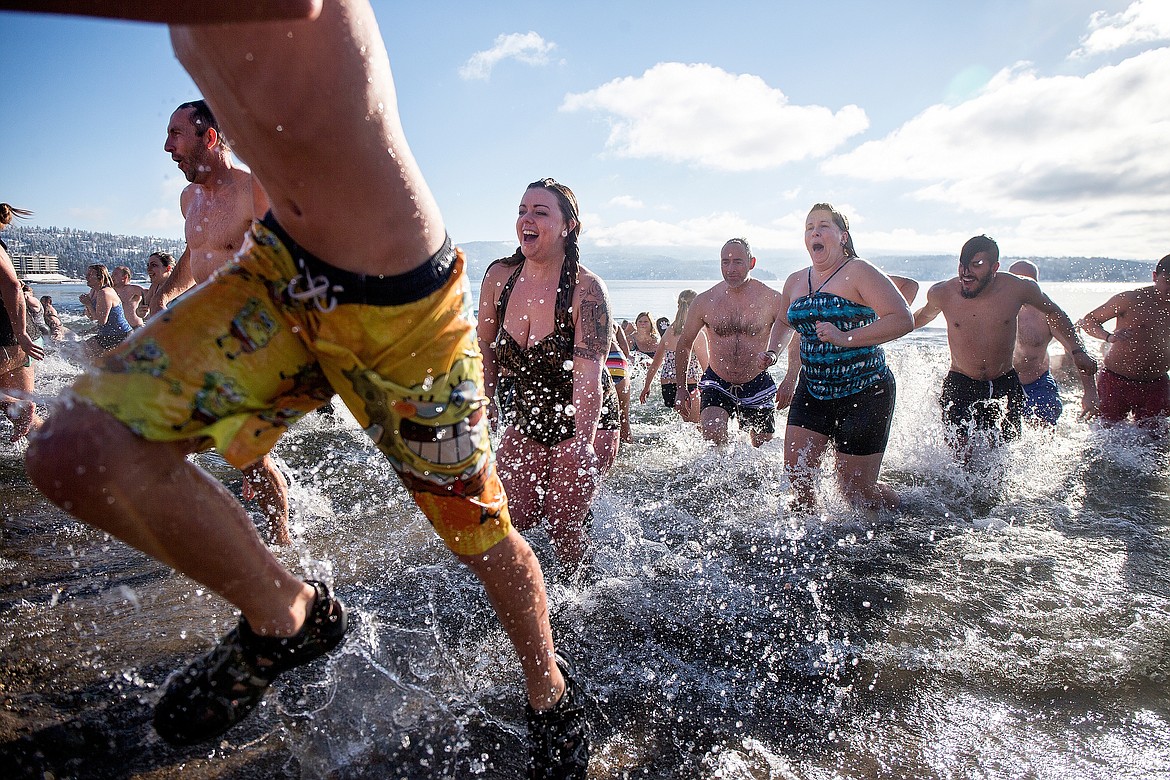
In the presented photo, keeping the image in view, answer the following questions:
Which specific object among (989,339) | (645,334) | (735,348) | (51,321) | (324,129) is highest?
(324,129)

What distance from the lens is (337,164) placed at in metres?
1.26

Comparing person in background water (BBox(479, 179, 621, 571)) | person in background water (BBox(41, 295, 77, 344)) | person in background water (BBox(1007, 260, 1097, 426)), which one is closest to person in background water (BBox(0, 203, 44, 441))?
person in background water (BBox(479, 179, 621, 571))

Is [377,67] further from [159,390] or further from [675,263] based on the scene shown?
[675,263]

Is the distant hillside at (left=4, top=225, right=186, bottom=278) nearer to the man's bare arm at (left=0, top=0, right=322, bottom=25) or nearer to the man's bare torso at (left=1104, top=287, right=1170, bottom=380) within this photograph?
the man's bare arm at (left=0, top=0, right=322, bottom=25)

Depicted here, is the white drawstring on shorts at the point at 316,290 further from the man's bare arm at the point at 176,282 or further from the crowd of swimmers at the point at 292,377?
the man's bare arm at the point at 176,282

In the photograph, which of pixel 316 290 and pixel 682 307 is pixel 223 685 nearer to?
pixel 316 290

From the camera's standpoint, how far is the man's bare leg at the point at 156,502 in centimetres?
109

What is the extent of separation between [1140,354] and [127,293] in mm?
15108

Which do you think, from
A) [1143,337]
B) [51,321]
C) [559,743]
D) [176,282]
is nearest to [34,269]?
[51,321]

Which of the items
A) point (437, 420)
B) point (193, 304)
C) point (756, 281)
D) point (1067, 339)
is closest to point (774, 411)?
point (756, 281)

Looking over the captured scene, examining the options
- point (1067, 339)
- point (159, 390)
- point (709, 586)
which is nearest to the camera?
point (159, 390)

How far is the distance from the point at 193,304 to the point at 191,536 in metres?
0.46

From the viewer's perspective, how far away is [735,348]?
613cm

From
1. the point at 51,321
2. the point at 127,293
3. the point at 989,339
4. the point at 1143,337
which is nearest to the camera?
the point at 989,339
